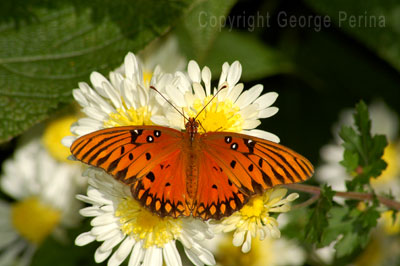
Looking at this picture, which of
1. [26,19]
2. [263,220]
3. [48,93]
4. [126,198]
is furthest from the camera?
[26,19]

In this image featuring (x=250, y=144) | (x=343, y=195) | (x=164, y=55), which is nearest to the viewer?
(x=250, y=144)

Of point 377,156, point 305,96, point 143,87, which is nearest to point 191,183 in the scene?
point 143,87

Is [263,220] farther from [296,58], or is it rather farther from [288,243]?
[296,58]

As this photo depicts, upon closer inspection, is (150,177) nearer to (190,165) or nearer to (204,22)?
(190,165)

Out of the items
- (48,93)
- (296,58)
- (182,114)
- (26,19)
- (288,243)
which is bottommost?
(288,243)

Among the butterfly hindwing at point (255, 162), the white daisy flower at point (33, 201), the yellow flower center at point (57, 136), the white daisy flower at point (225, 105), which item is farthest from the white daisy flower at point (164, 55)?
the butterfly hindwing at point (255, 162)

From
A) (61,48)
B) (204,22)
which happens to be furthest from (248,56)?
(61,48)

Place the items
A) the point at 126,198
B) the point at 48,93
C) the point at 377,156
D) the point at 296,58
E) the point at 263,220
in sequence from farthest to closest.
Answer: the point at 296,58 → the point at 48,93 → the point at 377,156 → the point at 126,198 → the point at 263,220

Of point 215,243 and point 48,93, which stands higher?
point 48,93
